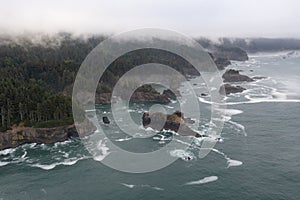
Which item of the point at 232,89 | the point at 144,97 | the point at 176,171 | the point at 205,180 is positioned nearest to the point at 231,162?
the point at 205,180

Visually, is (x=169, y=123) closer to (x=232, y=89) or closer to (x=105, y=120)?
(x=105, y=120)

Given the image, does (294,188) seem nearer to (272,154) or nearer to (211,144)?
(272,154)

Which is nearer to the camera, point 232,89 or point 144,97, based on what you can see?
point 144,97

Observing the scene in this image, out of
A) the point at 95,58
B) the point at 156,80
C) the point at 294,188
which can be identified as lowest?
the point at 294,188

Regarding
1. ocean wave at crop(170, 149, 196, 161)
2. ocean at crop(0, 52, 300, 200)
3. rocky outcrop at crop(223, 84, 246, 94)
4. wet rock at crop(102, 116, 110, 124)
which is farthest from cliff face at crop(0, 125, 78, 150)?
rocky outcrop at crop(223, 84, 246, 94)

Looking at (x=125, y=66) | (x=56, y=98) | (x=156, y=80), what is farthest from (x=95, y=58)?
(x=56, y=98)

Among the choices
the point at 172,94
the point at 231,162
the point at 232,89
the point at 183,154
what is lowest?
the point at 231,162
